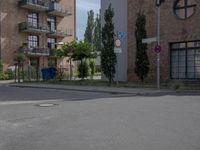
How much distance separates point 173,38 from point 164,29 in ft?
3.74

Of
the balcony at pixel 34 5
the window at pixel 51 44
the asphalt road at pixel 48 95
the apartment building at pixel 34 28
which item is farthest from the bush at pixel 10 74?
the asphalt road at pixel 48 95

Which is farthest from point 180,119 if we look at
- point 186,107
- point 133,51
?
point 133,51

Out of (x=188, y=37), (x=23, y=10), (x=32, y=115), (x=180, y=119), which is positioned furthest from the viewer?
(x=23, y=10)

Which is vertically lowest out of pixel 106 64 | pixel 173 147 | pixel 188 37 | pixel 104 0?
pixel 173 147

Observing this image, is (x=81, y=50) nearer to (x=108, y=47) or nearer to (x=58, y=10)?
(x=108, y=47)

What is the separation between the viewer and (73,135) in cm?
828

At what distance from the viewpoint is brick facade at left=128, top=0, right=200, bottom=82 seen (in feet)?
90.2

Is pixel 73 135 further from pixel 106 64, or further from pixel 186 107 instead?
pixel 106 64

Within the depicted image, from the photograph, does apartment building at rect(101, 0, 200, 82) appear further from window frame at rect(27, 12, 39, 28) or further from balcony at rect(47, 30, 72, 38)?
balcony at rect(47, 30, 72, 38)

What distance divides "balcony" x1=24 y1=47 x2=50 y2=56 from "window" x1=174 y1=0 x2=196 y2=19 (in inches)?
1054

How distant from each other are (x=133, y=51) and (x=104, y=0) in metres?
6.29

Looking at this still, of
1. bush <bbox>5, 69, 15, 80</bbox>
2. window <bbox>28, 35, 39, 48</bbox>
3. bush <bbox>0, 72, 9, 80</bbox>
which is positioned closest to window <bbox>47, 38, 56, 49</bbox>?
window <bbox>28, 35, 39, 48</bbox>

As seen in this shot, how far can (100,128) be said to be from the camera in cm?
909

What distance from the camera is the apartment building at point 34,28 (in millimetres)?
49500
